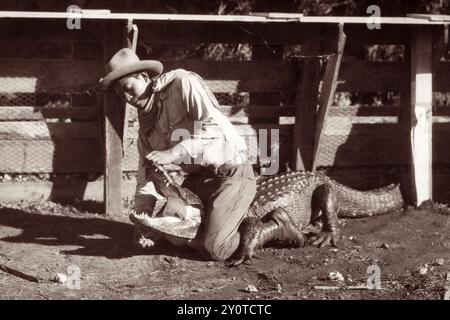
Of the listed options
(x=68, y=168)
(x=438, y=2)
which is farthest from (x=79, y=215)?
(x=438, y=2)

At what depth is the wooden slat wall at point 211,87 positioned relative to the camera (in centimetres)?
831

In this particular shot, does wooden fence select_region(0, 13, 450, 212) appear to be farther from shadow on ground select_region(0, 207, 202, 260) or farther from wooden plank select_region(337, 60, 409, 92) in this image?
shadow on ground select_region(0, 207, 202, 260)

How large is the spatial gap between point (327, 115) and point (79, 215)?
2.71 m

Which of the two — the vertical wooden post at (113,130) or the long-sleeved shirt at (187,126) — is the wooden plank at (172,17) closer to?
the vertical wooden post at (113,130)

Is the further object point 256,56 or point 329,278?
point 256,56

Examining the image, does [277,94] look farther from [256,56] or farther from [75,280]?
[75,280]

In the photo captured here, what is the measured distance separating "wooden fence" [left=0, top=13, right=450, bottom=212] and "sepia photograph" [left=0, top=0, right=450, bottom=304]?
0.02 meters

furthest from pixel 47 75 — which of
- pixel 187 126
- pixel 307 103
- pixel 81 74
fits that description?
pixel 307 103

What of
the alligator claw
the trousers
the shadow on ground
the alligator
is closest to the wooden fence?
the shadow on ground

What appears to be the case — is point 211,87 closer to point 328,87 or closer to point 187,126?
point 328,87

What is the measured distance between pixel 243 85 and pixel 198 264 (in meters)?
2.51

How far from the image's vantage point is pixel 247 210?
7434mm

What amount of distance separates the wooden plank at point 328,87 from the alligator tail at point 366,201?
54cm
